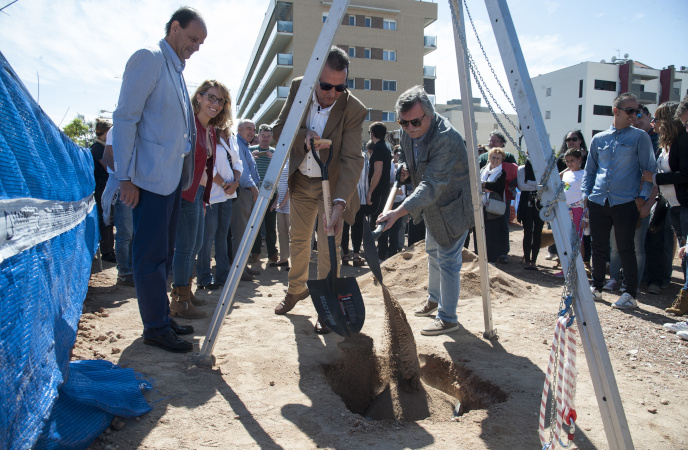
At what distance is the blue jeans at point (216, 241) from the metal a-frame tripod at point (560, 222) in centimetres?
347

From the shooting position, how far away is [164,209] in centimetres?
290

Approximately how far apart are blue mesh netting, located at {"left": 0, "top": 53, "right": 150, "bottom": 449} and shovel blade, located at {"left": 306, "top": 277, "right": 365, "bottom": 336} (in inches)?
52.4

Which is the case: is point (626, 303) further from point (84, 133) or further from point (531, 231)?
point (84, 133)

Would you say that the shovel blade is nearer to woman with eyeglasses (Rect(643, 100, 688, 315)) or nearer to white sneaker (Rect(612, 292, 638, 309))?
white sneaker (Rect(612, 292, 638, 309))

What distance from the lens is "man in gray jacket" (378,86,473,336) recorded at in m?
3.39

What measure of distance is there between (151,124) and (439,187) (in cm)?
200

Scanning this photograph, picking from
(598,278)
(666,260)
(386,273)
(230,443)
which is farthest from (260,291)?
(666,260)

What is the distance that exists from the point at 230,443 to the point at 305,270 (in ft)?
6.64

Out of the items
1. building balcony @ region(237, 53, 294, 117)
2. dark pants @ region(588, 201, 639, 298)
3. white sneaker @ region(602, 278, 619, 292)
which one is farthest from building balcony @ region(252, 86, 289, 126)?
dark pants @ region(588, 201, 639, 298)

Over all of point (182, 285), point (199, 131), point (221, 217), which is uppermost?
point (199, 131)

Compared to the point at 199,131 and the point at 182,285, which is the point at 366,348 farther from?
the point at 199,131

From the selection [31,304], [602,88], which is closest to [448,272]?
[31,304]

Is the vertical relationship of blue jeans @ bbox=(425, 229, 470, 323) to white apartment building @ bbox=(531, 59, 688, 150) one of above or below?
below

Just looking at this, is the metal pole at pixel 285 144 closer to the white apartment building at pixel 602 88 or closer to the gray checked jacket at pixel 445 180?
the gray checked jacket at pixel 445 180
